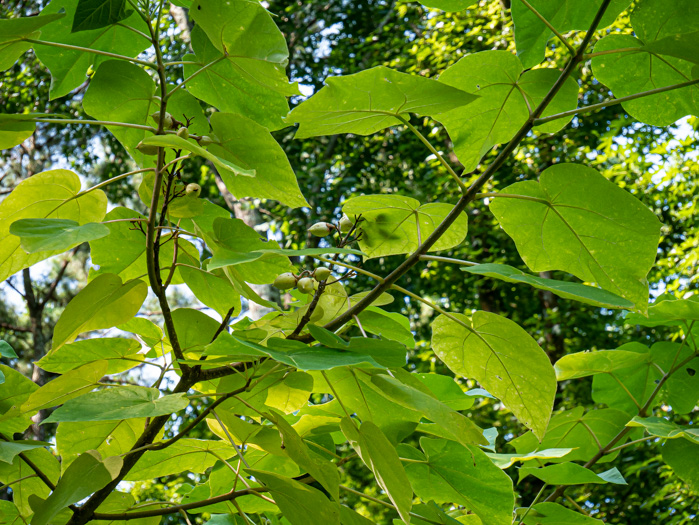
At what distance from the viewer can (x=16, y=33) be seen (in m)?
0.43

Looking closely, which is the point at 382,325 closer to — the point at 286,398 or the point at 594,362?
the point at 286,398

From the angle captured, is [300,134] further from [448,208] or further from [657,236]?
[657,236]

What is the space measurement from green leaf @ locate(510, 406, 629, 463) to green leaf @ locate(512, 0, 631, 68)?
422mm

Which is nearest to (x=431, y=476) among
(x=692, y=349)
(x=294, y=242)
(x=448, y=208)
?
(x=448, y=208)

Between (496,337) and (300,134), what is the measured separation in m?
0.22

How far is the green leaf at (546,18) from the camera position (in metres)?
0.45

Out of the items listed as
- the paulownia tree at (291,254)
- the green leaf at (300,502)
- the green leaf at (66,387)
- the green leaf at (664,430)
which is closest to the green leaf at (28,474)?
the paulownia tree at (291,254)

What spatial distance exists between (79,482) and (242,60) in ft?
1.04

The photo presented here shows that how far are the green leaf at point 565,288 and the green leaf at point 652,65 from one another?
0.57 feet

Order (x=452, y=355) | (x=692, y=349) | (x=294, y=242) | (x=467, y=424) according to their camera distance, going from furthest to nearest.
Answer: (x=294, y=242) → (x=692, y=349) → (x=452, y=355) → (x=467, y=424)

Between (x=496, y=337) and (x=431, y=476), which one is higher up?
(x=496, y=337)

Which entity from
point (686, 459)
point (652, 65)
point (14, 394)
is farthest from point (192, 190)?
point (686, 459)

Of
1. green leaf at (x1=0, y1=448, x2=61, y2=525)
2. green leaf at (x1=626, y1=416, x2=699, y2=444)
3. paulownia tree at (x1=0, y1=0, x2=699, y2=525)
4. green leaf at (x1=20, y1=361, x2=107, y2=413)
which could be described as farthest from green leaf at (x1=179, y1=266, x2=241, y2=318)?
green leaf at (x1=626, y1=416, x2=699, y2=444)

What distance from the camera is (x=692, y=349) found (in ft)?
2.32
